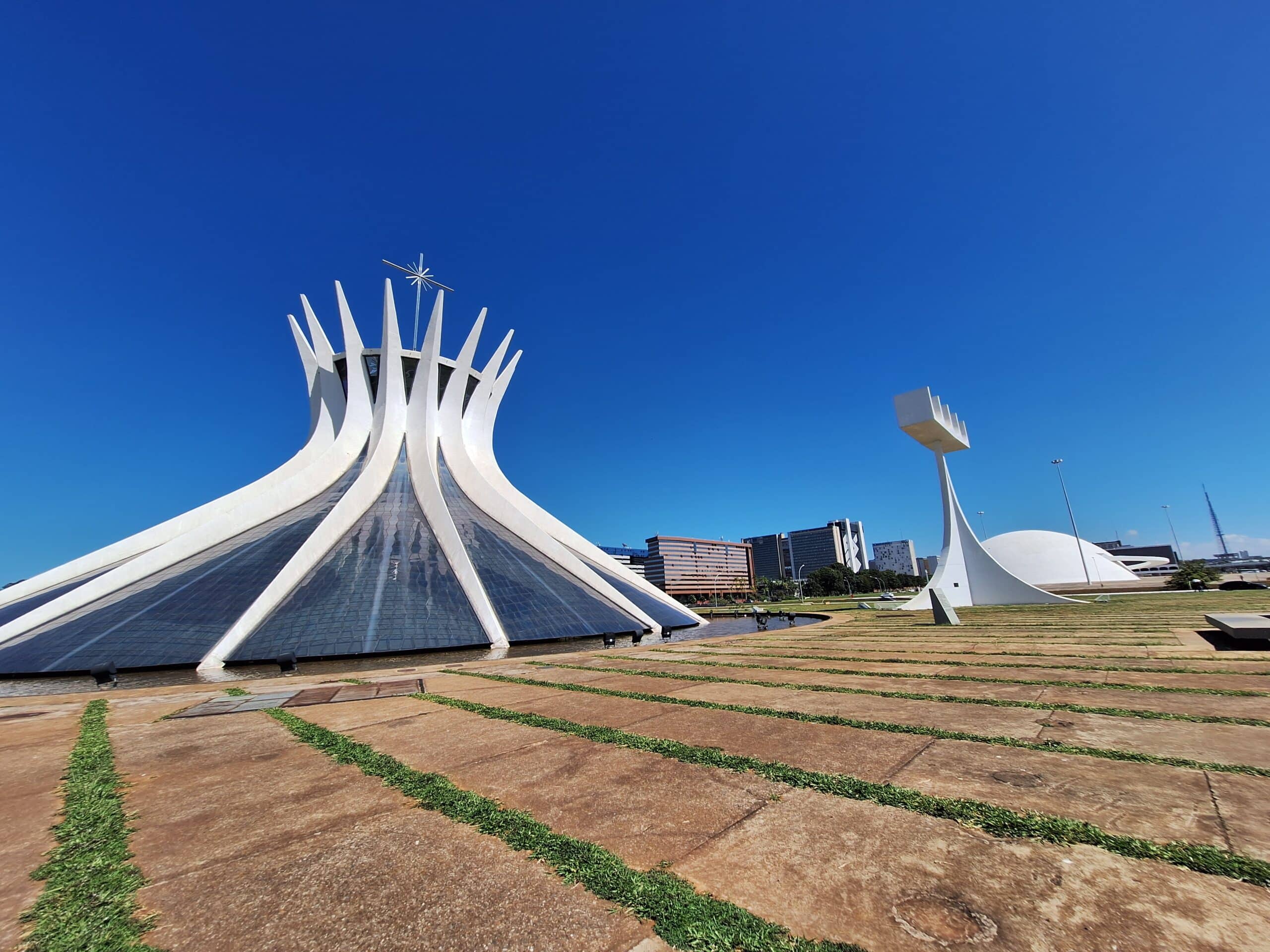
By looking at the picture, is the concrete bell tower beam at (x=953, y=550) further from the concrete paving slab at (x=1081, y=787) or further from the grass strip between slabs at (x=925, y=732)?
the concrete paving slab at (x=1081, y=787)

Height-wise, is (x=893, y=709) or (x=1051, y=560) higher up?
(x=1051, y=560)

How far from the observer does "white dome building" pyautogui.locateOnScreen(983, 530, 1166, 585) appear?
171 feet

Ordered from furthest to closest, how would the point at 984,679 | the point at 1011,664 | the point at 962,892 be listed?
the point at 1011,664, the point at 984,679, the point at 962,892

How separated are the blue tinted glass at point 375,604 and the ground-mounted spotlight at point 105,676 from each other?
97.4 inches

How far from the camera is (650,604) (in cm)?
2480

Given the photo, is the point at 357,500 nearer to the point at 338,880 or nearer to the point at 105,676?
the point at 105,676

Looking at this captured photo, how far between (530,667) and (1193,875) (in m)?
10.5

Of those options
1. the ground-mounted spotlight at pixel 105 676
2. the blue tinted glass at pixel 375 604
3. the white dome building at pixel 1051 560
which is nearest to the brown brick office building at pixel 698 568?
the white dome building at pixel 1051 560

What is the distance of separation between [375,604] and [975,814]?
58.7 ft

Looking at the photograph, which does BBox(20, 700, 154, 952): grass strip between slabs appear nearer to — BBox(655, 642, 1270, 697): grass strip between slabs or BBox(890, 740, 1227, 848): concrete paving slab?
BBox(890, 740, 1227, 848): concrete paving slab

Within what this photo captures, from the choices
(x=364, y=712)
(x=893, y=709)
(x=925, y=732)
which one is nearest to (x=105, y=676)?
(x=364, y=712)

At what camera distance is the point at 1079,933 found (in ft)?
7.06

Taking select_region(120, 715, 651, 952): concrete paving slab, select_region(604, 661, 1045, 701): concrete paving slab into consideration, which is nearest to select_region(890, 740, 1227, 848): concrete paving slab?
select_region(604, 661, 1045, 701): concrete paving slab

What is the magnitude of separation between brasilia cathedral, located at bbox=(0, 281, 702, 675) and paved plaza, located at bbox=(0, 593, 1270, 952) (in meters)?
8.94
